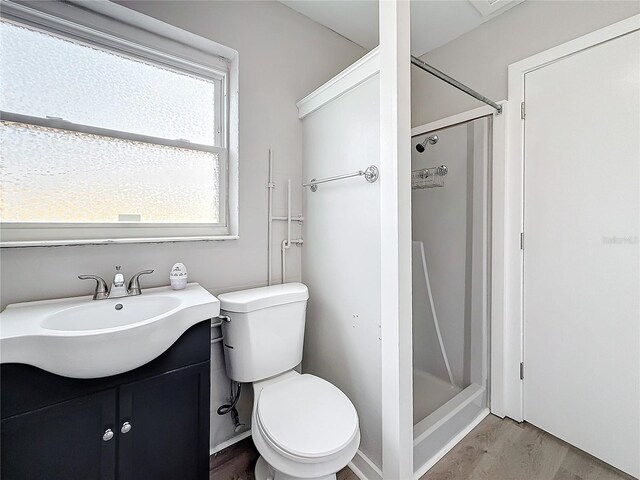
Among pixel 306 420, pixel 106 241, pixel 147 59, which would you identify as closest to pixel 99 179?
pixel 106 241

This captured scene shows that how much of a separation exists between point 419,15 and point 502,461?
2.54 meters

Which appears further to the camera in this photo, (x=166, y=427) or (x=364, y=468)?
(x=364, y=468)

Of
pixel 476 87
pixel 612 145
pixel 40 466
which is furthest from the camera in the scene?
pixel 476 87

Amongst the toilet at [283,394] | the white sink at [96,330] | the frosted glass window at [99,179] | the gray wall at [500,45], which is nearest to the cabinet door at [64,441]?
the white sink at [96,330]

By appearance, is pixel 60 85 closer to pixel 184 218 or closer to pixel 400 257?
pixel 184 218

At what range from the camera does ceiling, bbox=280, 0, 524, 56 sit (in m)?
1.62

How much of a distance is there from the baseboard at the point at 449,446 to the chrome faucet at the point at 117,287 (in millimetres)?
1499

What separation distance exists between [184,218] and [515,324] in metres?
1.97

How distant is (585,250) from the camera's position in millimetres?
1373

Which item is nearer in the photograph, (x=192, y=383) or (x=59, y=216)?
Result: (x=192, y=383)

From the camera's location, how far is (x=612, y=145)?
128 centimetres

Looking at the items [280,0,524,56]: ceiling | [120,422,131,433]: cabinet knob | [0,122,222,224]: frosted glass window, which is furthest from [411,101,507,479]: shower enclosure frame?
[0,122,222,224]: frosted glass window

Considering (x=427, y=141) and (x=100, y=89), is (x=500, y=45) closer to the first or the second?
(x=427, y=141)

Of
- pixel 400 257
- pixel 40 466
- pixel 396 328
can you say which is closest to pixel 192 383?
pixel 40 466
